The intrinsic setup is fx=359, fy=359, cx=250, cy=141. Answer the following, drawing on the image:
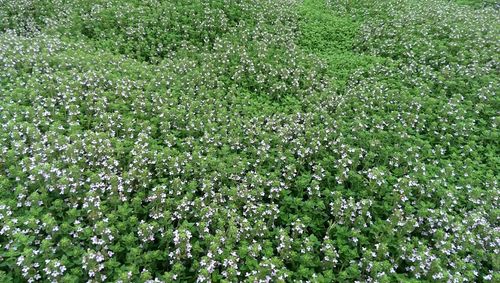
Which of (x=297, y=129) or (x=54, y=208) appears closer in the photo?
(x=54, y=208)

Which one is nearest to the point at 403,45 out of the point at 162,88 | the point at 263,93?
the point at 263,93

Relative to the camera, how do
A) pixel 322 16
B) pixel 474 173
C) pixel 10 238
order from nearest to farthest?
pixel 10 238, pixel 474 173, pixel 322 16

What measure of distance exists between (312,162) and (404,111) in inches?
127

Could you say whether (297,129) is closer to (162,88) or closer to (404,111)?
(404,111)

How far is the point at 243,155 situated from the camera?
7566 mm

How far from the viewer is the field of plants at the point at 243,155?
5.55 meters

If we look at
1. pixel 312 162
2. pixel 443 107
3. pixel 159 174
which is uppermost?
pixel 443 107

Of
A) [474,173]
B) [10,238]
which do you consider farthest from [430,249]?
[10,238]

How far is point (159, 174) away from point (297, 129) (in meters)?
3.27

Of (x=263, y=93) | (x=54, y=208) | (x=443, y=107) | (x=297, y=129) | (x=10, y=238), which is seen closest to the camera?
(x=10, y=238)

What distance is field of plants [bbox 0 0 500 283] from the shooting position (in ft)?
18.2

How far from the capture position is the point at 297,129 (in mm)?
8195

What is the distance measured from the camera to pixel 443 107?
9.04 meters

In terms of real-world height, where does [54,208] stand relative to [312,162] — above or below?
below
